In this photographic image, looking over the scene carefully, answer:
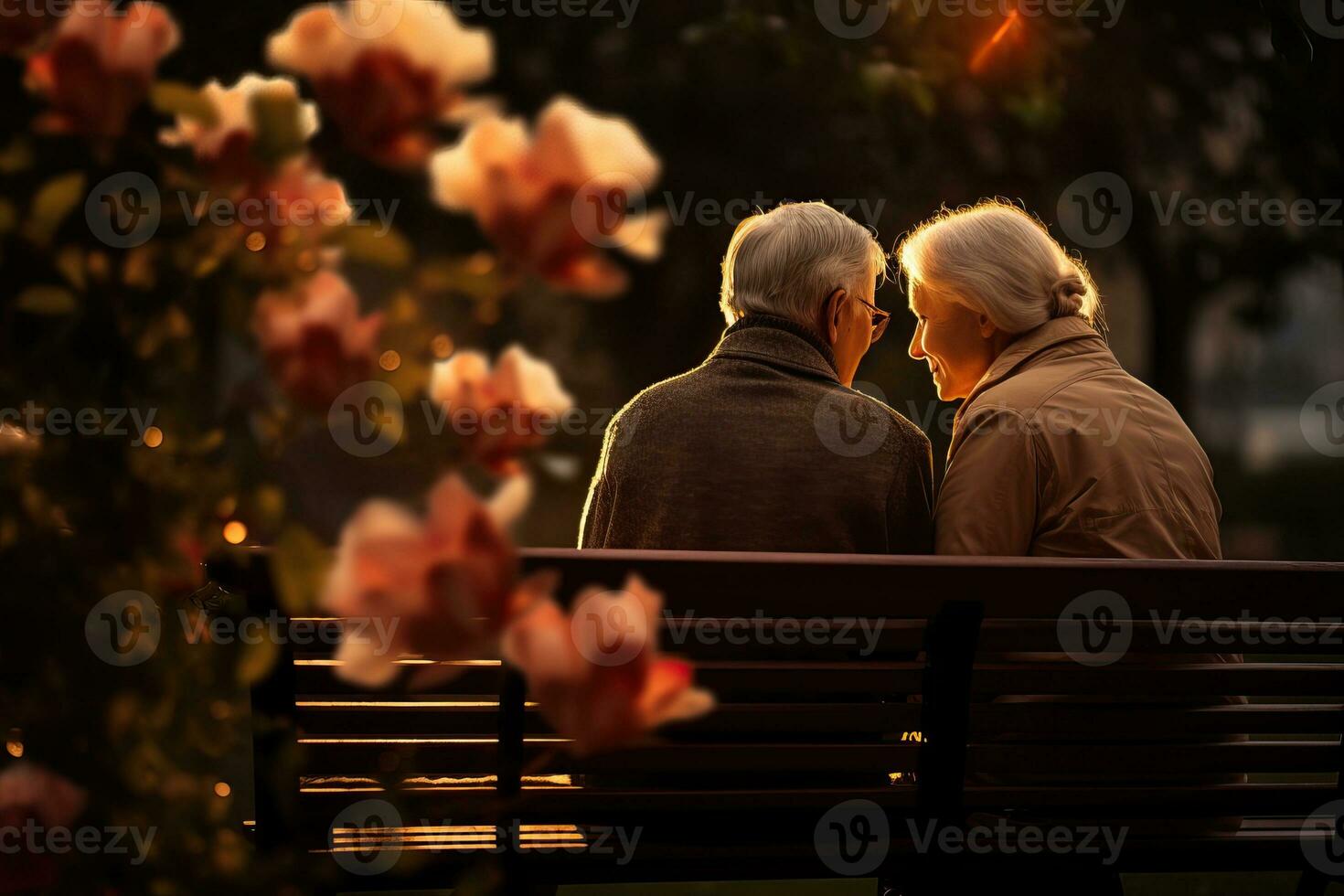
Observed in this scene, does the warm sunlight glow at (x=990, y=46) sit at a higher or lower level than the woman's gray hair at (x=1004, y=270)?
higher

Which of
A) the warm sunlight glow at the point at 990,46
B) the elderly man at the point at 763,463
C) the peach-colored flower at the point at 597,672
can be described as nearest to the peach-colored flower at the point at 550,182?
Result: the peach-colored flower at the point at 597,672

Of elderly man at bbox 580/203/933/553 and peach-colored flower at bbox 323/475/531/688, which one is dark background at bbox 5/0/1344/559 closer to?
elderly man at bbox 580/203/933/553

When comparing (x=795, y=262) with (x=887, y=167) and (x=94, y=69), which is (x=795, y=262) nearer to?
(x=94, y=69)

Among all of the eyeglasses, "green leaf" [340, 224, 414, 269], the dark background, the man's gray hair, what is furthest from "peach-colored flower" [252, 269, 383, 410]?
the dark background

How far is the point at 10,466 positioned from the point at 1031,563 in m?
1.50

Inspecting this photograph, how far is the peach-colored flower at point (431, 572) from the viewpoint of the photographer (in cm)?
105

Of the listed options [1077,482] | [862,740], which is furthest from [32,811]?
[1077,482]

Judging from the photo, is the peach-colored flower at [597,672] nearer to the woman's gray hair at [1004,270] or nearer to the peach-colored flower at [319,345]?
the peach-colored flower at [319,345]

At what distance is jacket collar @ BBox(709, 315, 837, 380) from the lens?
2.82 metres

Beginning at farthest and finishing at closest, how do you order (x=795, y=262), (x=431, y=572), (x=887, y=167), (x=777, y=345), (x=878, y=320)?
(x=887, y=167), (x=878, y=320), (x=795, y=262), (x=777, y=345), (x=431, y=572)

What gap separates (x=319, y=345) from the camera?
110 cm

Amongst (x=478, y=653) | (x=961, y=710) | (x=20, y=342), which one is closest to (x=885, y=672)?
(x=961, y=710)

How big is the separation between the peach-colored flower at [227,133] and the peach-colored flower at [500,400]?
25cm

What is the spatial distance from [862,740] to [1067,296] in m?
1.10
